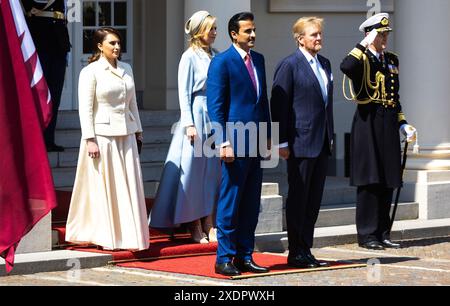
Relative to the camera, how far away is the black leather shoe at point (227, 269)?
403 inches

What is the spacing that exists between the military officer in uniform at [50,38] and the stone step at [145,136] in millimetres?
237

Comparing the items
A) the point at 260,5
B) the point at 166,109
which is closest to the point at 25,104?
the point at 166,109

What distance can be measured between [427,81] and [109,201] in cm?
459

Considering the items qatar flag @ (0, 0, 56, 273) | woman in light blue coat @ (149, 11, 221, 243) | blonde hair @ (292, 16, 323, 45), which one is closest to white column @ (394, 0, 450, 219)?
woman in light blue coat @ (149, 11, 221, 243)

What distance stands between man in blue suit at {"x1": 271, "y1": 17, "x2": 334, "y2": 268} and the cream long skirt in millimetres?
1263

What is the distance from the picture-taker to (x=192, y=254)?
37.4 feet

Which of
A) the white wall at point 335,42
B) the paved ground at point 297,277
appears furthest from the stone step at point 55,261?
the white wall at point 335,42

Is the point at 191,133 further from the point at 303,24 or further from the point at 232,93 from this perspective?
the point at 303,24

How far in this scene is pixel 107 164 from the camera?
11.0 meters

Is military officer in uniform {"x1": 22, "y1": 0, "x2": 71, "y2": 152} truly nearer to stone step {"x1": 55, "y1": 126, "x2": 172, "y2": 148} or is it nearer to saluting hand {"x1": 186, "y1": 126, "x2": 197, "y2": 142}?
stone step {"x1": 55, "y1": 126, "x2": 172, "y2": 148}

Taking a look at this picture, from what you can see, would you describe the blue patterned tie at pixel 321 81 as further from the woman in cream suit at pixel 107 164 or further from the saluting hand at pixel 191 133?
the woman in cream suit at pixel 107 164

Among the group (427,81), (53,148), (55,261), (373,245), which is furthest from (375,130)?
(55,261)

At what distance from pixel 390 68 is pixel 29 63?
15.6 feet

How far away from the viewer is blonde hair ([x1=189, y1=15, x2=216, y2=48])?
11.3m
